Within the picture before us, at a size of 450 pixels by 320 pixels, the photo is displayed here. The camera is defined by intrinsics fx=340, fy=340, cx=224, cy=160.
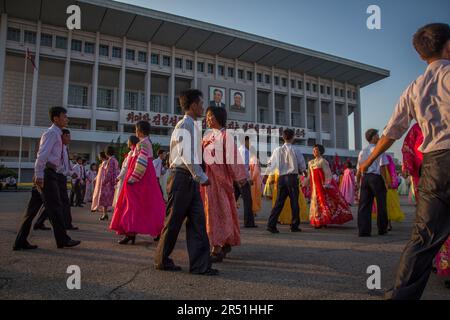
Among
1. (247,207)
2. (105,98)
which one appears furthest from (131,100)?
(247,207)

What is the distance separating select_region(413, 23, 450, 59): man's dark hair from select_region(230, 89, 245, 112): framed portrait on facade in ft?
128

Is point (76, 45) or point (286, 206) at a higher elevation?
point (76, 45)

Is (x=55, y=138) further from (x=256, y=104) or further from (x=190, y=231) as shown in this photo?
(x=256, y=104)

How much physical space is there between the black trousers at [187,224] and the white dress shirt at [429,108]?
5.57ft

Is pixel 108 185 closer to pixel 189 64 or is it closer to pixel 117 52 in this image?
pixel 117 52

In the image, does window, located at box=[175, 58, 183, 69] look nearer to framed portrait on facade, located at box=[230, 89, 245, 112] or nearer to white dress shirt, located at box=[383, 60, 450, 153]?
framed portrait on facade, located at box=[230, 89, 245, 112]

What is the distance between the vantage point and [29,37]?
33094 mm

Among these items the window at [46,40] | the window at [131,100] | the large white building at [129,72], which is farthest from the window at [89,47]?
the window at [131,100]

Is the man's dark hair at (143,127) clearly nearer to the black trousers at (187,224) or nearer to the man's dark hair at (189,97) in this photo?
the man's dark hair at (189,97)

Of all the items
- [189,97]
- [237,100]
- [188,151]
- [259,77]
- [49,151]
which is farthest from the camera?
[259,77]

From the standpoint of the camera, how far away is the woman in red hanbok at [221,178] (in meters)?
3.69

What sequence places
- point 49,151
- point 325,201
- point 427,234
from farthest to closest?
point 325,201 → point 49,151 → point 427,234

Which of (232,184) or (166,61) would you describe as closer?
(232,184)

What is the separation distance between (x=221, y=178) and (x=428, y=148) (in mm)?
2140
